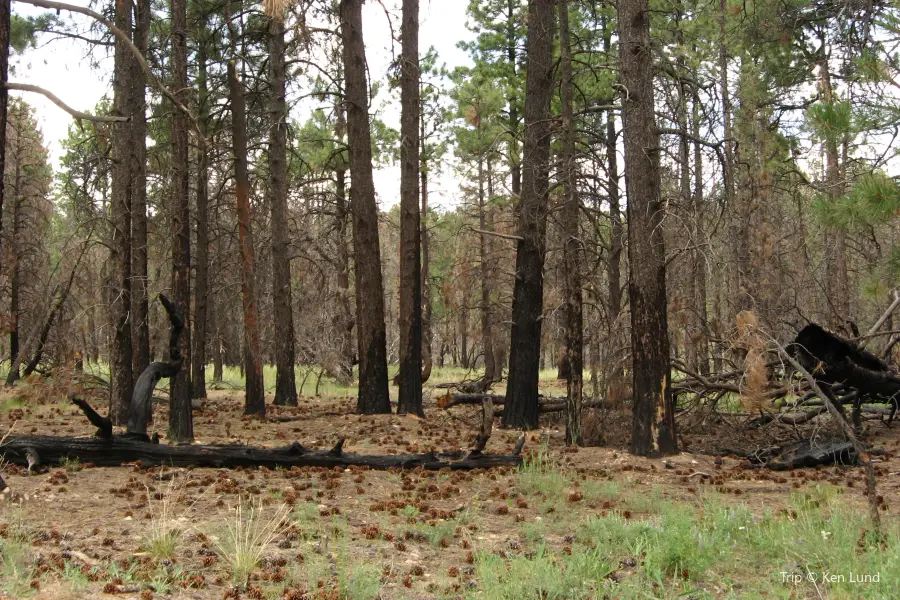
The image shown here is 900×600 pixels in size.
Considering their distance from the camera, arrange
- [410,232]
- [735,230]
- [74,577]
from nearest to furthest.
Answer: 1. [74,577]
2. [410,232]
3. [735,230]

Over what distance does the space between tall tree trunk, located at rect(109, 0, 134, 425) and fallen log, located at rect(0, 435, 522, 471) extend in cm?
406

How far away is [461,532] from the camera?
5965 millimetres

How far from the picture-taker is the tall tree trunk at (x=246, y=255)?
1346cm

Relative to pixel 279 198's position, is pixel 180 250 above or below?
below

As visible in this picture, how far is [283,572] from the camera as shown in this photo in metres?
4.77

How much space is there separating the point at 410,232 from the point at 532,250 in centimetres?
277

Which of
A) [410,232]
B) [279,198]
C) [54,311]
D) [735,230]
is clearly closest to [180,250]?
[410,232]

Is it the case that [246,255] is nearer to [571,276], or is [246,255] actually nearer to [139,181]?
[139,181]

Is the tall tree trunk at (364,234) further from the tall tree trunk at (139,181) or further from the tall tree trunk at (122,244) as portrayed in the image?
the tall tree trunk at (122,244)

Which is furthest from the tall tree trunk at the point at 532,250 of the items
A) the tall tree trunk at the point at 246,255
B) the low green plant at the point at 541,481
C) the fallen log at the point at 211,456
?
the tall tree trunk at the point at 246,255

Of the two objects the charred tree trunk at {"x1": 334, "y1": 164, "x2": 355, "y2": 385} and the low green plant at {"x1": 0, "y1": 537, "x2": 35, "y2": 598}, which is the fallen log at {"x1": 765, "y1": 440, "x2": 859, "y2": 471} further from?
the charred tree trunk at {"x1": 334, "y1": 164, "x2": 355, "y2": 385}

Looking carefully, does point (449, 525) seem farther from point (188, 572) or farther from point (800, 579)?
point (800, 579)

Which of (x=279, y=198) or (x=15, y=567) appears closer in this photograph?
(x=15, y=567)

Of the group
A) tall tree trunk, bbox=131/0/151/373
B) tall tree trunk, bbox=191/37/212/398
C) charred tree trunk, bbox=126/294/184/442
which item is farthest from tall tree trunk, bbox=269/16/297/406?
charred tree trunk, bbox=126/294/184/442
